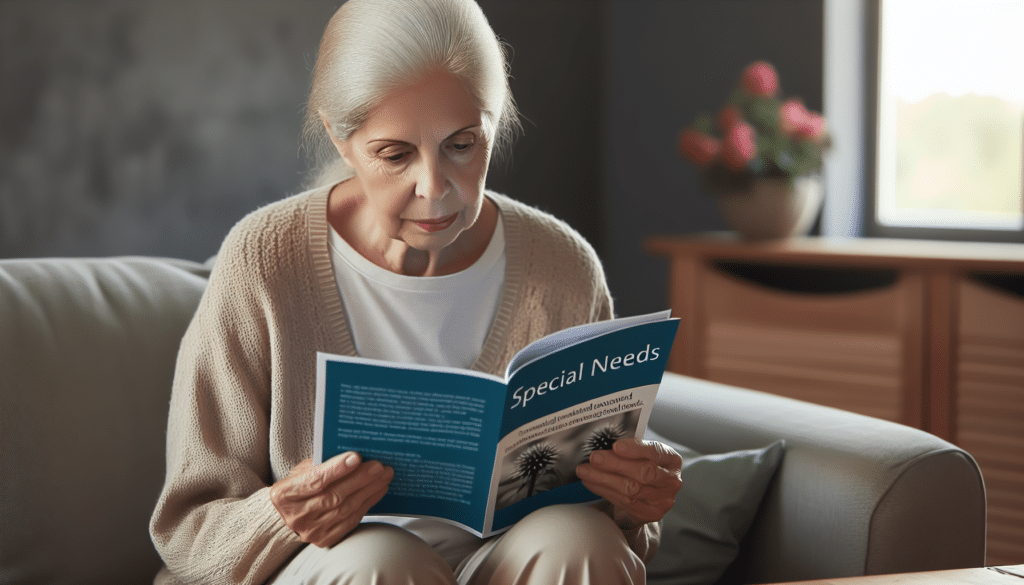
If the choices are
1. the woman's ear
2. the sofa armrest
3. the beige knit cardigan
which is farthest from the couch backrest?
the sofa armrest

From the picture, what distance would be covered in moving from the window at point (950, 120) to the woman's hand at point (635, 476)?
6.92 feet

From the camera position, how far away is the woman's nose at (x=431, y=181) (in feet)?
3.54

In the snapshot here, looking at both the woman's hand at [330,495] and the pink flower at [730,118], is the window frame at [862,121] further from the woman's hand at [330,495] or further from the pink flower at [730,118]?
the woman's hand at [330,495]

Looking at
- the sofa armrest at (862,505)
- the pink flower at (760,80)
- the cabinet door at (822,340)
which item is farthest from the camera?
the pink flower at (760,80)

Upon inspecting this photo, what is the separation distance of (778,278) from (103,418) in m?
2.05

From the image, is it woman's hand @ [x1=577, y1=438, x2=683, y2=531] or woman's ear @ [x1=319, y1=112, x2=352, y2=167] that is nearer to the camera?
woman's hand @ [x1=577, y1=438, x2=683, y2=531]

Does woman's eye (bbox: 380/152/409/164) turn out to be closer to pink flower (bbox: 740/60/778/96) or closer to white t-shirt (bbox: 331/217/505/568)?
white t-shirt (bbox: 331/217/505/568)

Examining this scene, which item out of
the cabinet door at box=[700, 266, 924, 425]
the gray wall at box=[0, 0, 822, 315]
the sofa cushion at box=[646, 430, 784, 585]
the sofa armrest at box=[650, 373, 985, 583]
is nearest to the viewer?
the sofa armrest at box=[650, 373, 985, 583]

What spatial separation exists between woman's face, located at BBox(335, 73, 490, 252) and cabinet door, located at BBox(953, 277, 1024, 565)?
1588 millimetres

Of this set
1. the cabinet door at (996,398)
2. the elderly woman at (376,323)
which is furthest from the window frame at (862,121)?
the elderly woman at (376,323)

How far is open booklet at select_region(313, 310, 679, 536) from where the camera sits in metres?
0.91

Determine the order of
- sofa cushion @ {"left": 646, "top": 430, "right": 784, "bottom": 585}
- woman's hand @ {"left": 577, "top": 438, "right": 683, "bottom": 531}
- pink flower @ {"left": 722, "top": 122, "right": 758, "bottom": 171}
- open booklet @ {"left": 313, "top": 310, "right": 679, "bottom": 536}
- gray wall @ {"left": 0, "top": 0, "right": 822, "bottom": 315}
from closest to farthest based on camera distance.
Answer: open booklet @ {"left": 313, "top": 310, "right": 679, "bottom": 536} < woman's hand @ {"left": 577, "top": 438, "right": 683, "bottom": 531} < sofa cushion @ {"left": 646, "top": 430, "right": 784, "bottom": 585} < gray wall @ {"left": 0, "top": 0, "right": 822, "bottom": 315} < pink flower @ {"left": 722, "top": 122, "right": 758, "bottom": 171}

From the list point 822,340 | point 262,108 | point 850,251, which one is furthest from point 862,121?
point 262,108

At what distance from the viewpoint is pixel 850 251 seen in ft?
7.97
